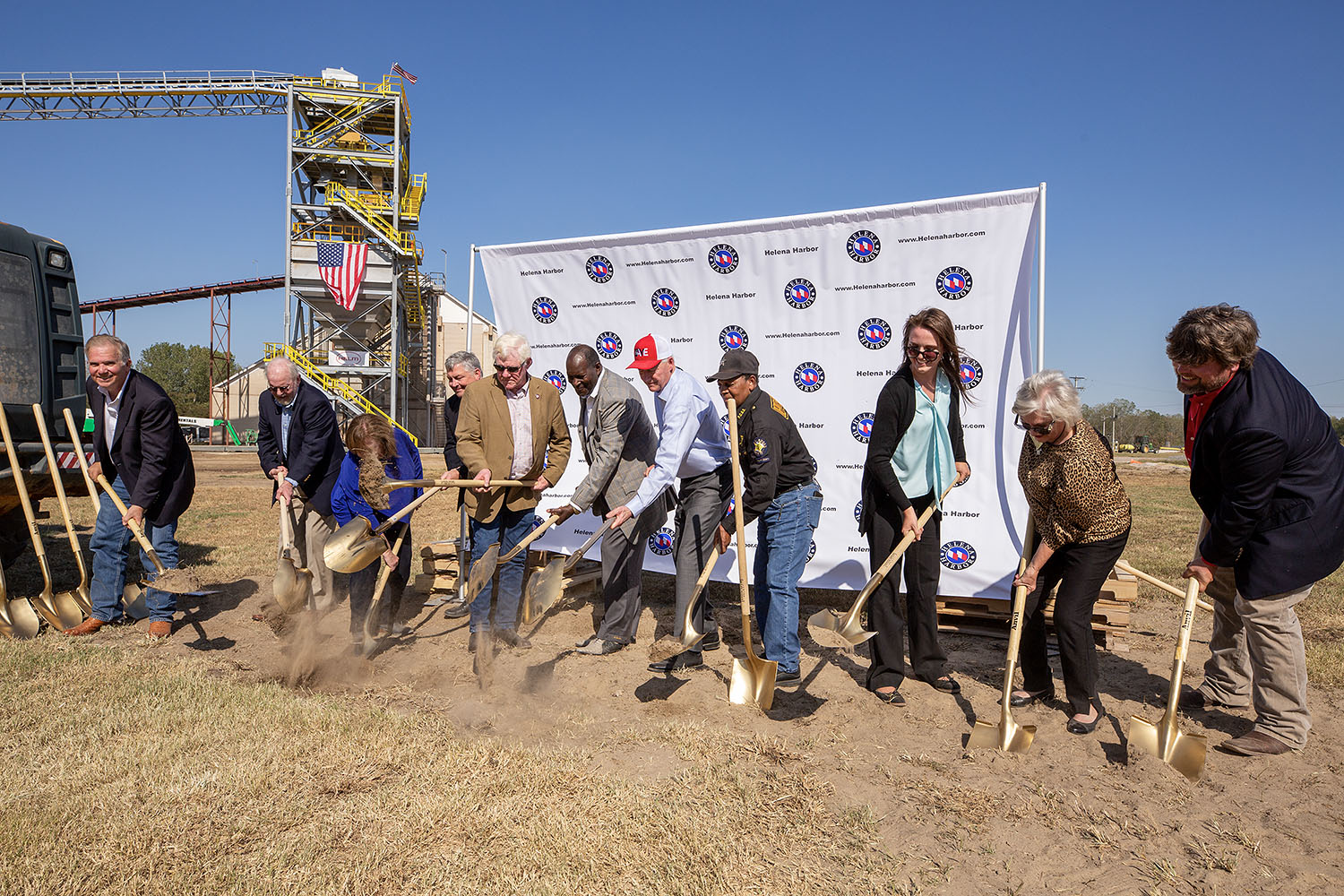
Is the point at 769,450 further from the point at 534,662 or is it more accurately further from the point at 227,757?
the point at 227,757

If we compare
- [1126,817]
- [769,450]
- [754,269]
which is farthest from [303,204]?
[1126,817]

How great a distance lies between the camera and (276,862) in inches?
106

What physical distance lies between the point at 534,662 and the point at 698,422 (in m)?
1.98

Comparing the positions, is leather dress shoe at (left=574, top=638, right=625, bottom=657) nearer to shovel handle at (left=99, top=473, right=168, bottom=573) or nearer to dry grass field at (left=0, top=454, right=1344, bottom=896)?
dry grass field at (left=0, top=454, right=1344, bottom=896)

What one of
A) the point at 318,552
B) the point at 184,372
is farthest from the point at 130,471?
the point at 184,372

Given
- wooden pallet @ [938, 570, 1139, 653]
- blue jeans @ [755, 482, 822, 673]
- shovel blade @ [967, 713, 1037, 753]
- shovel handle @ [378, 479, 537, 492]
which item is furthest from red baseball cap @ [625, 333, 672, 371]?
wooden pallet @ [938, 570, 1139, 653]

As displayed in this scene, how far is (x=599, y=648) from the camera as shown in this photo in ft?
18.2

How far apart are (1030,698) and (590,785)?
8.78ft

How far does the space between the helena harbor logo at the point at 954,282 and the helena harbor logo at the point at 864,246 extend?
55cm

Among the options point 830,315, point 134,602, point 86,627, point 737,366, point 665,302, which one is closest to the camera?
point 737,366

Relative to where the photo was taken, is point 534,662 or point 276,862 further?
point 534,662

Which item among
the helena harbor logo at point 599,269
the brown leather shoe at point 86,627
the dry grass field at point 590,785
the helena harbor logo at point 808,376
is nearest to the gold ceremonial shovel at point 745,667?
the dry grass field at point 590,785

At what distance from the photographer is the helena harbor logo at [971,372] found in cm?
588

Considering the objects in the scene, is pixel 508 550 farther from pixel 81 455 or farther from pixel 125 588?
pixel 81 455
